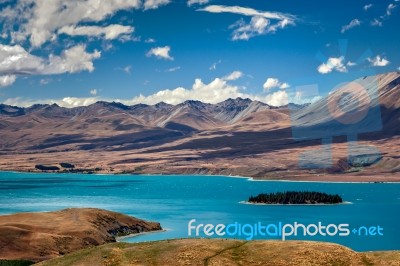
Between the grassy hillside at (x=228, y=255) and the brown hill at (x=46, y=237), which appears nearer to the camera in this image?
the grassy hillside at (x=228, y=255)

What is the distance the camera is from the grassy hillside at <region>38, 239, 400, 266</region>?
85.2 metres

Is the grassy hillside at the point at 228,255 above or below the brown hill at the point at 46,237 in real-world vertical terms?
above

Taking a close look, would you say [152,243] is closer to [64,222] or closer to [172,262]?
[172,262]

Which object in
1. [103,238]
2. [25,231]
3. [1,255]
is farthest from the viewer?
[103,238]

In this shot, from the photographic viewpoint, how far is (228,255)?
8906 centimetres

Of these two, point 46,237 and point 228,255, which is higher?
point 228,255

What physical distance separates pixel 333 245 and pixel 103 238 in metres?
108

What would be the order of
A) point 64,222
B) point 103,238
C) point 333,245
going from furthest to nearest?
point 64,222, point 103,238, point 333,245

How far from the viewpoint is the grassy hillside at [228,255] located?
3354 inches

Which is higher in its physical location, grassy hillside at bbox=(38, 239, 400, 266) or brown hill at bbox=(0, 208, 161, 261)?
grassy hillside at bbox=(38, 239, 400, 266)

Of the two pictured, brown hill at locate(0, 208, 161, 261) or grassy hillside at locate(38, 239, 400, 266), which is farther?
brown hill at locate(0, 208, 161, 261)

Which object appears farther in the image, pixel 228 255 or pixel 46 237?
pixel 46 237

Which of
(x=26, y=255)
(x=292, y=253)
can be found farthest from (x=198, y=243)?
(x=26, y=255)

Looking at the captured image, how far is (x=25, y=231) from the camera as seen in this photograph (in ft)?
547
